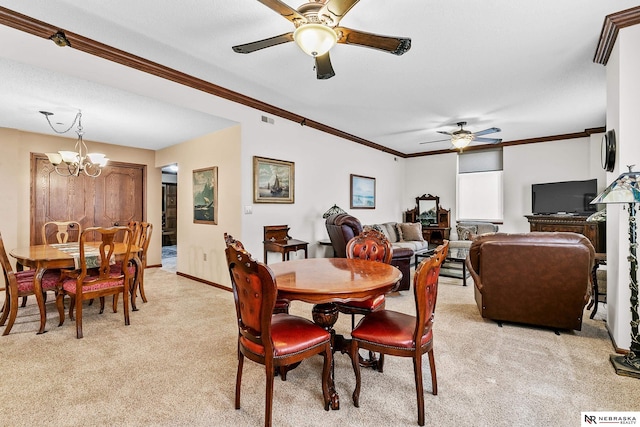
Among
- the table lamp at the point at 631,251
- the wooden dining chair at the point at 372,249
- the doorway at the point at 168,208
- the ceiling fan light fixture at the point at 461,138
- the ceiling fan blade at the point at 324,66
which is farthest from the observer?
the doorway at the point at 168,208

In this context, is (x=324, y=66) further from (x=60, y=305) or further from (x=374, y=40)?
(x=60, y=305)

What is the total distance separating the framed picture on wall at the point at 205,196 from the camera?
4699mm

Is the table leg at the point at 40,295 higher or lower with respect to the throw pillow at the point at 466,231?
lower

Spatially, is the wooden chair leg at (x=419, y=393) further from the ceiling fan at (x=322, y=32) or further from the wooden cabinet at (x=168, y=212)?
the wooden cabinet at (x=168, y=212)

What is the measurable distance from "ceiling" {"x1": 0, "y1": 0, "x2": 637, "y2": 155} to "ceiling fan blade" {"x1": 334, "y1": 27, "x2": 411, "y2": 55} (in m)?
0.38

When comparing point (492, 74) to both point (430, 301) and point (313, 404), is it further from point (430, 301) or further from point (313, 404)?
point (313, 404)

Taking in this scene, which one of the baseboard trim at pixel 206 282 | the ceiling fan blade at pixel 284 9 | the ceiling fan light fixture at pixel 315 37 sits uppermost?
the ceiling fan blade at pixel 284 9

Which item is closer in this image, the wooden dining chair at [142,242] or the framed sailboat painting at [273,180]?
the wooden dining chair at [142,242]

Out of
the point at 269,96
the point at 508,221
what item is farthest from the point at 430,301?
the point at 508,221

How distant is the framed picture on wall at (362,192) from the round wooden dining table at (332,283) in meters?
4.06

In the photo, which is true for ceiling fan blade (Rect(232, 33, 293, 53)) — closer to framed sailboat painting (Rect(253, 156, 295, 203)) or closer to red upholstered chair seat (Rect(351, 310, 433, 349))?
red upholstered chair seat (Rect(351, 310, 433, 349))

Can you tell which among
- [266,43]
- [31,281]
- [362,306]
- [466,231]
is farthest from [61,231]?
[466,231]

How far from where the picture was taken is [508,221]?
6.88m

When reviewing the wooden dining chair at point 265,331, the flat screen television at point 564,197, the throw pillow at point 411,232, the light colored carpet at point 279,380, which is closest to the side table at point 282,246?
the light colored carpet at point 279,380
